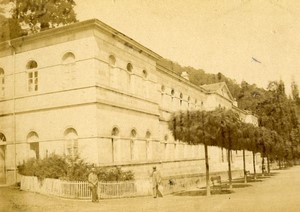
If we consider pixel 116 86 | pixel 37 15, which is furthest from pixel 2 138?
pixel 116 86

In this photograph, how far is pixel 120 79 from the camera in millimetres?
18062

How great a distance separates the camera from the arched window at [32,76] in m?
15.3

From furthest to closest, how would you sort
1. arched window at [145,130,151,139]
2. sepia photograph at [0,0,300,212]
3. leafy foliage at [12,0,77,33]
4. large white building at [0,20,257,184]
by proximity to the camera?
arched window at [145,130,151,139] < leafy foliage at [12,0,77,33] < large white building at [0,20,257,184] < sepia photograph at [0,0,300,212]

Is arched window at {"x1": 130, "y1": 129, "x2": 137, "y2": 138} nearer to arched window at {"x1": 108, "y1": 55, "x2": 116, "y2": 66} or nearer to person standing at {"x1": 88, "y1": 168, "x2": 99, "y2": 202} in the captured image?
arched window at {"x1": 108, "y1": 55, "x2": 116, "y2": 66}

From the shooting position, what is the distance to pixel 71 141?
15688 mm

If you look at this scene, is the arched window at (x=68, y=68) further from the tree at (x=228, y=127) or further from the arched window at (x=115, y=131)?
the tree at (x=228, y=127)

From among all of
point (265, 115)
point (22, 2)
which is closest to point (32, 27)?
point (22, 2)

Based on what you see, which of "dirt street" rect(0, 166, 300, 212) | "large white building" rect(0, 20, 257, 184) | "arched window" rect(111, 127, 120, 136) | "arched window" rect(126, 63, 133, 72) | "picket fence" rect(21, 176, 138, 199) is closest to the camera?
"dirt street" rect(0, 166, 300, 212)

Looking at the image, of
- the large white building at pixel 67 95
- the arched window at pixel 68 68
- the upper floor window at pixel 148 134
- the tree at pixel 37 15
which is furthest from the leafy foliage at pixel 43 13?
the upper floor window at pixel 148 134

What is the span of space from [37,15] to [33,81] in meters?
2.67

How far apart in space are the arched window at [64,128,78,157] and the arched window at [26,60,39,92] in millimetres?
2057

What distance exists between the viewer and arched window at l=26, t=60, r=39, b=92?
15261mm

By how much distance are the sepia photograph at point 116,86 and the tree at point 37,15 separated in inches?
2.1

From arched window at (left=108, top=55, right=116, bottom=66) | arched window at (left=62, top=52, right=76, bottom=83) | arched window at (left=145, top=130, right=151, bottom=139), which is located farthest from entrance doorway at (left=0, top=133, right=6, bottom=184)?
arched window at (left=145, top=130, right=151, bottom=139)
